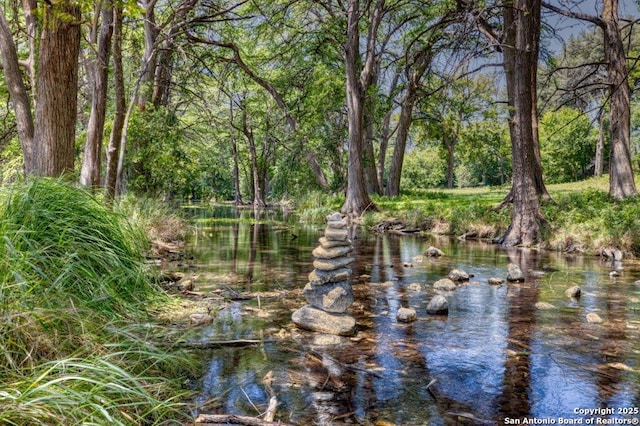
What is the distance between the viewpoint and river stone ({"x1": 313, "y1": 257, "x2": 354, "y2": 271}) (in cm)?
487

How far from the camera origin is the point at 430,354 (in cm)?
387

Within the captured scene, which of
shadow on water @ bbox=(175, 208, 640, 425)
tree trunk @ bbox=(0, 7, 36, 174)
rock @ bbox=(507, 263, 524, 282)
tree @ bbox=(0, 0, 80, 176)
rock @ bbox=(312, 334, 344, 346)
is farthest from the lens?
tree trunk @ bbox=(0, 7, 36, 174)

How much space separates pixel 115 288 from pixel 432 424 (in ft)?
9.80

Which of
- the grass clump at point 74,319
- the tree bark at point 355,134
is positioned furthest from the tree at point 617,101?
the grass clump at point 74,319

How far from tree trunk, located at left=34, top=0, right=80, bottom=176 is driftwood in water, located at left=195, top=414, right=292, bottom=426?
4.74 m

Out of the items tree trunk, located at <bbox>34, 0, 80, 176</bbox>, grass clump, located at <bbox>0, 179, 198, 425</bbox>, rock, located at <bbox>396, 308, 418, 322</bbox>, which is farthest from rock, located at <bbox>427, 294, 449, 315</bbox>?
tree trunk, located at <bbox>34, 0, 80, 176</bbox>

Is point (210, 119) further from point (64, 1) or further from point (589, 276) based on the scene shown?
point (589, 276)

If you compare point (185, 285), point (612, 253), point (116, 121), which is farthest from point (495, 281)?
point (116, 121)

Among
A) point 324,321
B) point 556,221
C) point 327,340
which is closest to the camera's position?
point 327,340

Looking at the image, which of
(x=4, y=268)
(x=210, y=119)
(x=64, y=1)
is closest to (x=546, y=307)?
(x=4, y=268)

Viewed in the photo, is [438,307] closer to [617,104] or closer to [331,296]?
[331,296]

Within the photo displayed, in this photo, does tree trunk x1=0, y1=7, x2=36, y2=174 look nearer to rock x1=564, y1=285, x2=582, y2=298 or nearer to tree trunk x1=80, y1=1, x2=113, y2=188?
tree trunk x1=80, y1=1, x2=113, y2=188

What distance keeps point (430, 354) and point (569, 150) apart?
44.4 meters

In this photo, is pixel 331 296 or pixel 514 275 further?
pixel 514 275
